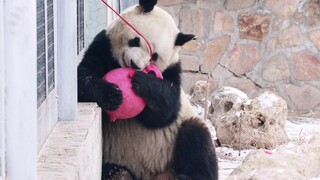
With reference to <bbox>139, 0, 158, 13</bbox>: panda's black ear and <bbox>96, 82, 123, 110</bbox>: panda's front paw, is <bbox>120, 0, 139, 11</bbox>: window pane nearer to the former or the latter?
<bbox>139, 0, 158, 13</bbox>: panda's black ear

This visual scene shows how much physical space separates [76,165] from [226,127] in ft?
13.6

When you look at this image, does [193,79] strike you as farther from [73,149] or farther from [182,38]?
[73,149]

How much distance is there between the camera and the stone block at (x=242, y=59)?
8.77 m

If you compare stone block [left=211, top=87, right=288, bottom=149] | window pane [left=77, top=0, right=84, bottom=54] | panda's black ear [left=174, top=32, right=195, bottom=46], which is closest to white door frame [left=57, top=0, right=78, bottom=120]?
panda's black ear [left=174, top=32, right=195, bottom=46]

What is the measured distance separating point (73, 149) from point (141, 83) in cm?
114

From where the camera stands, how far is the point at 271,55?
28.7ft

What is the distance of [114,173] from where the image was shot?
390 centimetres

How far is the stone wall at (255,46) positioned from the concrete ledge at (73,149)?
5.44m

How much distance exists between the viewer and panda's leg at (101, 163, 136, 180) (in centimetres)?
388

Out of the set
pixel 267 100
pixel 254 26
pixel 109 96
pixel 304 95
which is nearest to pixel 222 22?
pixel 254 26

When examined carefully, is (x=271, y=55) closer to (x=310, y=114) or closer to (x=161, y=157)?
(x=310, y=114)

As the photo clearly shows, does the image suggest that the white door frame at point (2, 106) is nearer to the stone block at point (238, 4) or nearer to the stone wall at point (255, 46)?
the stone wall at point (255, 46)

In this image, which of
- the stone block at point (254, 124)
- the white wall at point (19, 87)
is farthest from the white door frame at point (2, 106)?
the stone block at point (254, 124)

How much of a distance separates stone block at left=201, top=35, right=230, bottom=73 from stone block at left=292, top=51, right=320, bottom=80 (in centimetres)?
86
